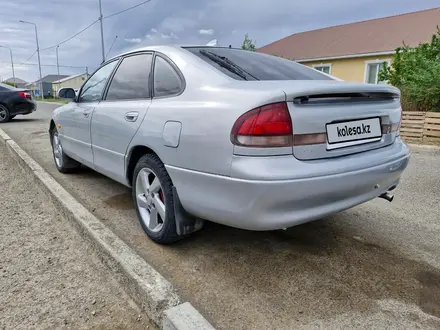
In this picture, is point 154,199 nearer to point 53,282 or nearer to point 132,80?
point 53,282

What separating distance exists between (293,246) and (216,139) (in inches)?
49.0

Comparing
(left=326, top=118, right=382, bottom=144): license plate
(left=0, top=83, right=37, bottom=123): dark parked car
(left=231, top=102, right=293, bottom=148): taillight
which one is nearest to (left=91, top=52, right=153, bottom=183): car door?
(left=231, top=102, right=293, bottom=148): taillight

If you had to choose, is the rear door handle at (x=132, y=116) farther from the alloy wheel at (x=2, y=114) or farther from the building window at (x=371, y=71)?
the building window at (x=371, y=71)

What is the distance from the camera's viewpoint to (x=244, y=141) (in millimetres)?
1911

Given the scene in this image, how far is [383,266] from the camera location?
96.1 inches

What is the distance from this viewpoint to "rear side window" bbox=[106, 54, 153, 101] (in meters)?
2.92

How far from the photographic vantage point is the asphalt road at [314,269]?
194 cm

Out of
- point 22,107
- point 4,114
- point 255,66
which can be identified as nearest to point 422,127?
point 255,66

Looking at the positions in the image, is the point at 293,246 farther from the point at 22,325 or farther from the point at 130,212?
the point at 22,325

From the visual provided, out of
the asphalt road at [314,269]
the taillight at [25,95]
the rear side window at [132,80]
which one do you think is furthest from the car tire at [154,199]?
the taillight at [25,95]

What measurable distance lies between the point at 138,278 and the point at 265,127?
1.18 meters

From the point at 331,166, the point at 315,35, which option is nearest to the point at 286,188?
the point at 331,166

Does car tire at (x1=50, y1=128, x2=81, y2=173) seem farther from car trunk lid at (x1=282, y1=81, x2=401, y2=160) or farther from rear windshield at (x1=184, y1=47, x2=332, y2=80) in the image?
car trunk lid at (x1=282, y1=81, x2=401, y2=160)

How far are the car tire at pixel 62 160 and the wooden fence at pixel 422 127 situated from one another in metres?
7.49
